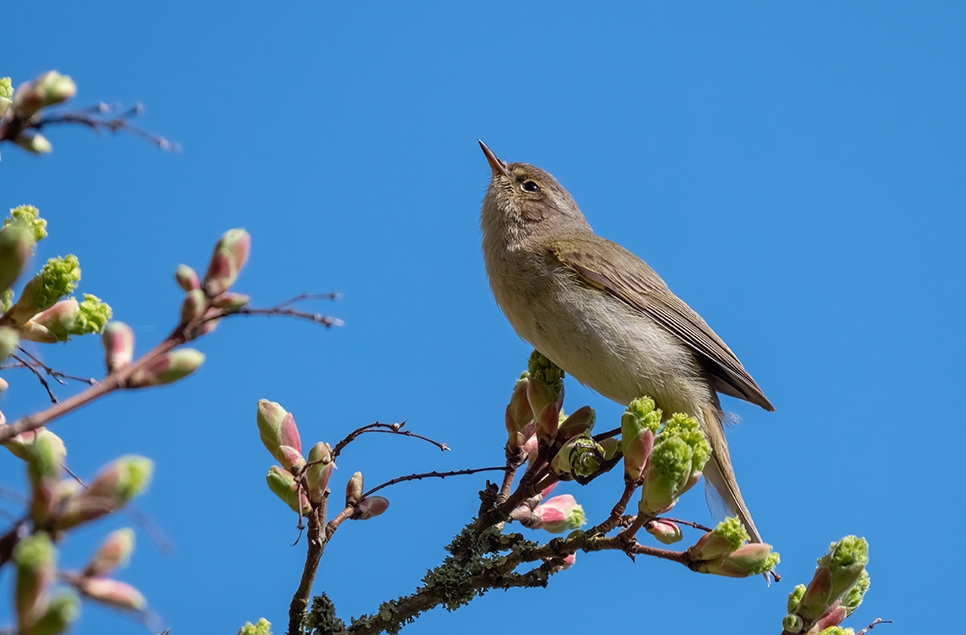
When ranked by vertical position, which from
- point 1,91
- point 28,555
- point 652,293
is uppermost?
point 652,293

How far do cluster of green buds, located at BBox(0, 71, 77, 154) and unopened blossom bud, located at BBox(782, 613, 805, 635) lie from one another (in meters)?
1.97

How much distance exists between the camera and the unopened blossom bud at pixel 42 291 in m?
1.89

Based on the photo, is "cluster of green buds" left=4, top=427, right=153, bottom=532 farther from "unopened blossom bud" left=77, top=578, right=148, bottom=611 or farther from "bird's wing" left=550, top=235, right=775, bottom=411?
"bird's wing" left=550, top=235, right=775, bottom=411

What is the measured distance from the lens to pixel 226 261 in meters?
1.37

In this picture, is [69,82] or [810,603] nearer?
[69,82]

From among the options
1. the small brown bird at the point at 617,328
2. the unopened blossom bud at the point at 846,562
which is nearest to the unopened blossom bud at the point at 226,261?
the unopened blossom bud at the point at 846,562

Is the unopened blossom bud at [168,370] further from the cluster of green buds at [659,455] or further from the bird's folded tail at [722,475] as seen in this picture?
the bird's folded tail at [722,475]

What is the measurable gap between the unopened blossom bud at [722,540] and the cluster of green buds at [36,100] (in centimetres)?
179

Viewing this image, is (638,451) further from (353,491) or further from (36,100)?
(36,100)

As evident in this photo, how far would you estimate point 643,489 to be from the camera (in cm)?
235

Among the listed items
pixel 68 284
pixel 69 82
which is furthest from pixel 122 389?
pixel 68 284

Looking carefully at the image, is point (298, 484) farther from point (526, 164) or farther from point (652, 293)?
point (526, 164)

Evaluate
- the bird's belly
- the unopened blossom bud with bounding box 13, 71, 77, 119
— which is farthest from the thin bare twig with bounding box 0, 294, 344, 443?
the bird's belly

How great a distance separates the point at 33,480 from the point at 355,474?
1.59 m
